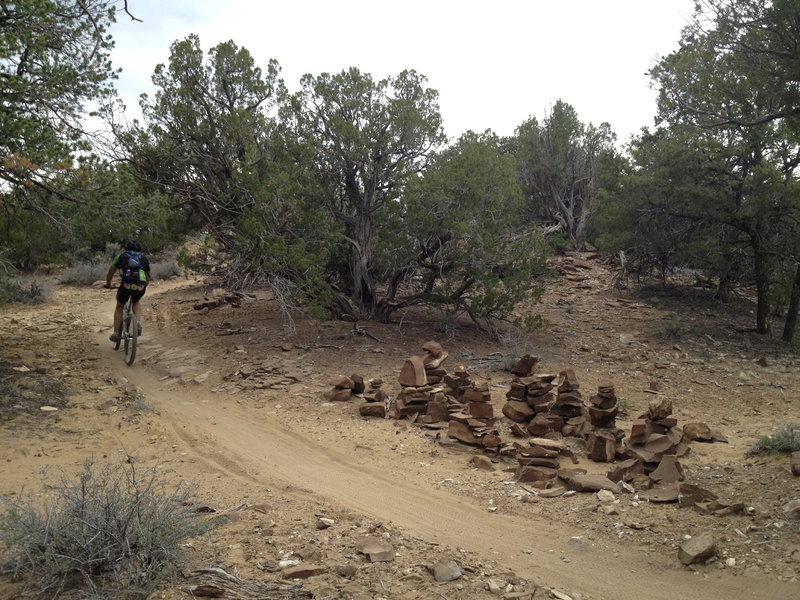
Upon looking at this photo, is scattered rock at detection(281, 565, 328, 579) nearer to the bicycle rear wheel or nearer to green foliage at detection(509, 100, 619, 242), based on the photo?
the bicycle rear wheel

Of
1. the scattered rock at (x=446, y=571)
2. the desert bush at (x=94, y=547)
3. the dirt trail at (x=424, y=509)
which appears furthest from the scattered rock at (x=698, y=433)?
the desert bush at (x=94, y=547)

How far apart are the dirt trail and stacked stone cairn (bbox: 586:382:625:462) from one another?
6.41ft

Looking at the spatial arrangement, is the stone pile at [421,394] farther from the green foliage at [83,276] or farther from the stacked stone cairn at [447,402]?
the green foliage at [83,276]

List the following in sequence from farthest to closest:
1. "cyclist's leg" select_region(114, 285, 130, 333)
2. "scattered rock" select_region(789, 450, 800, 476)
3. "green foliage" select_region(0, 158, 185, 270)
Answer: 1. "cyclist's leg" select_region(114, 285, 130, 333)
2. "green foliage" select_region(0, 158, 185, 270)
3. "scattered rock" select_region(789, 450, 800, 476)

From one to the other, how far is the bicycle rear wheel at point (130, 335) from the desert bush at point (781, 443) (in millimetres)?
8358

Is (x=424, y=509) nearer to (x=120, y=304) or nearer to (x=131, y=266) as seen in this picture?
(x=131, y=266)

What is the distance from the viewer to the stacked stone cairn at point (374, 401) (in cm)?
806

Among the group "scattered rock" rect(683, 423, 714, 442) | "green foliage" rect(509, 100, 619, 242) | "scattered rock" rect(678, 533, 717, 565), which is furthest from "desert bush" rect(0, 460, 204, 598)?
"green foliage" rect(509, 100, 619, 242)

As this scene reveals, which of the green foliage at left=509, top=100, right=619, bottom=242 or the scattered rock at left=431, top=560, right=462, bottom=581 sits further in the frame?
the green foliage at left=509, top=100, right=619, bottom=242

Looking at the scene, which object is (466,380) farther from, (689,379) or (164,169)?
(164,169)

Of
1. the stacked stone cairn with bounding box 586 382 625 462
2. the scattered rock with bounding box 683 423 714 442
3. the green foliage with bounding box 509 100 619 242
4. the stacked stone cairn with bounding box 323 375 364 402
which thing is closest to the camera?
the stacked stone cairn with bounding box 586 382 625 462

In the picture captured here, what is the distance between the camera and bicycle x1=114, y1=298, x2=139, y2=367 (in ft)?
31.2

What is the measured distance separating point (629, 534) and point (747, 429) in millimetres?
4364

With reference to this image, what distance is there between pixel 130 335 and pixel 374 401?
13.6 ft
